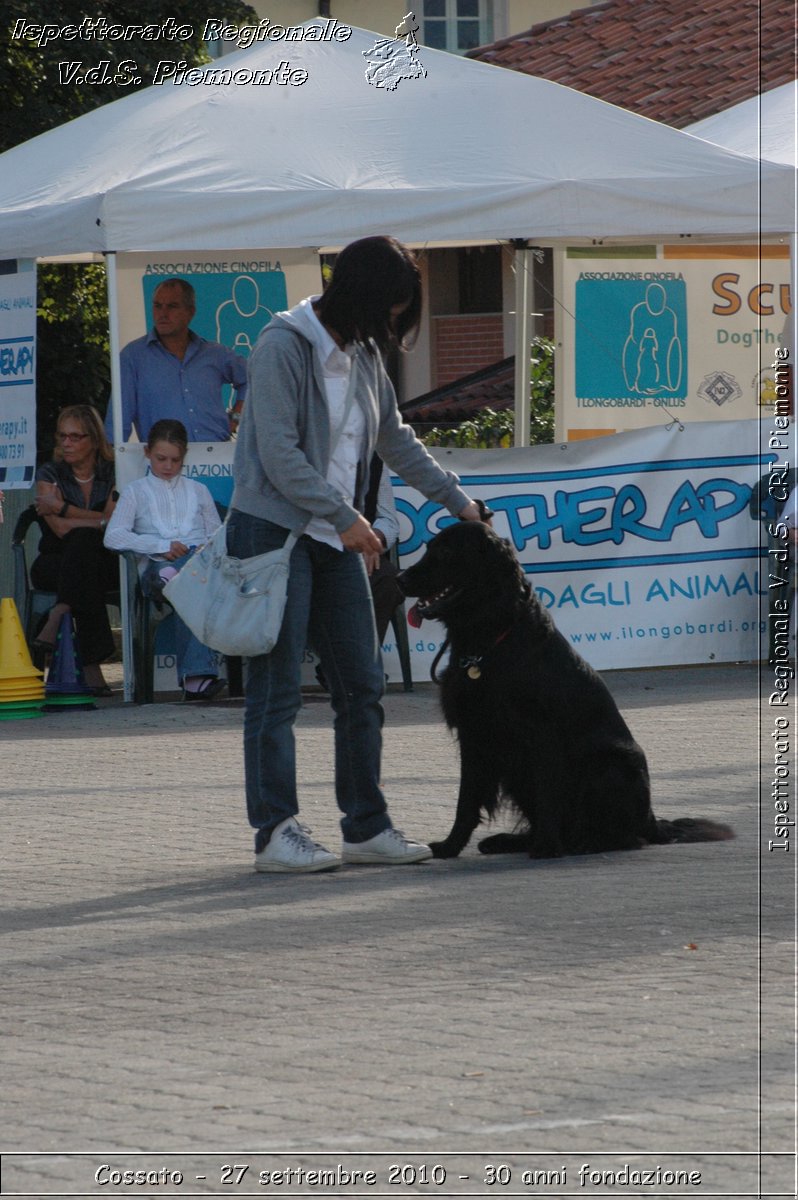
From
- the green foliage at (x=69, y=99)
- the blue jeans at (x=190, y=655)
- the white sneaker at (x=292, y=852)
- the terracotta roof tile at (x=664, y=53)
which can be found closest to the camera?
the white sneaker at (x=292, y=852)

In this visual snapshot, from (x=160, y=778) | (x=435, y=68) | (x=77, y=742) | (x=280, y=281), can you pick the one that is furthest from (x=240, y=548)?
(x=280, y=281)

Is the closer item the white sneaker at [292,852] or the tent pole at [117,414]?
the white sneaker at [292,852]

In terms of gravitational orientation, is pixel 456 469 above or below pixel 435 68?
below

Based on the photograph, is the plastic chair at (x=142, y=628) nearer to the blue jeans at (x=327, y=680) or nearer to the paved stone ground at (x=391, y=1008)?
the paved stone ground at (x=391, y=1008)

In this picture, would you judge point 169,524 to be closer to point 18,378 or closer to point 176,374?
point 176,374

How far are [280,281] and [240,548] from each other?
7758 millimetres

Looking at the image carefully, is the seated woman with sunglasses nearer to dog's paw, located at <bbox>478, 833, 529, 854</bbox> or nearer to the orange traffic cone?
the orange traffic cone

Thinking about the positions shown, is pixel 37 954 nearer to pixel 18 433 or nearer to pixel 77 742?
pixel 77 742

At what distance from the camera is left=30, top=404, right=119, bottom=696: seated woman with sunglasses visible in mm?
10883

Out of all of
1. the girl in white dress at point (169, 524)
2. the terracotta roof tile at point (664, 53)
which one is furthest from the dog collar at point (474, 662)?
the terracotta roof tile at point (664, 53)

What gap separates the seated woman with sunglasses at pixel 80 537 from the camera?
35.7ft

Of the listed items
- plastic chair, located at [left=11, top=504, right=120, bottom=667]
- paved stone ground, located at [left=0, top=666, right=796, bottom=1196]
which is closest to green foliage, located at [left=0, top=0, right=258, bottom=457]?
plastic chair, located at [left=11, top=504, right=120, bottom=667]

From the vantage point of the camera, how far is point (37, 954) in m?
5.26

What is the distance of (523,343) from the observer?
45.7 ft
